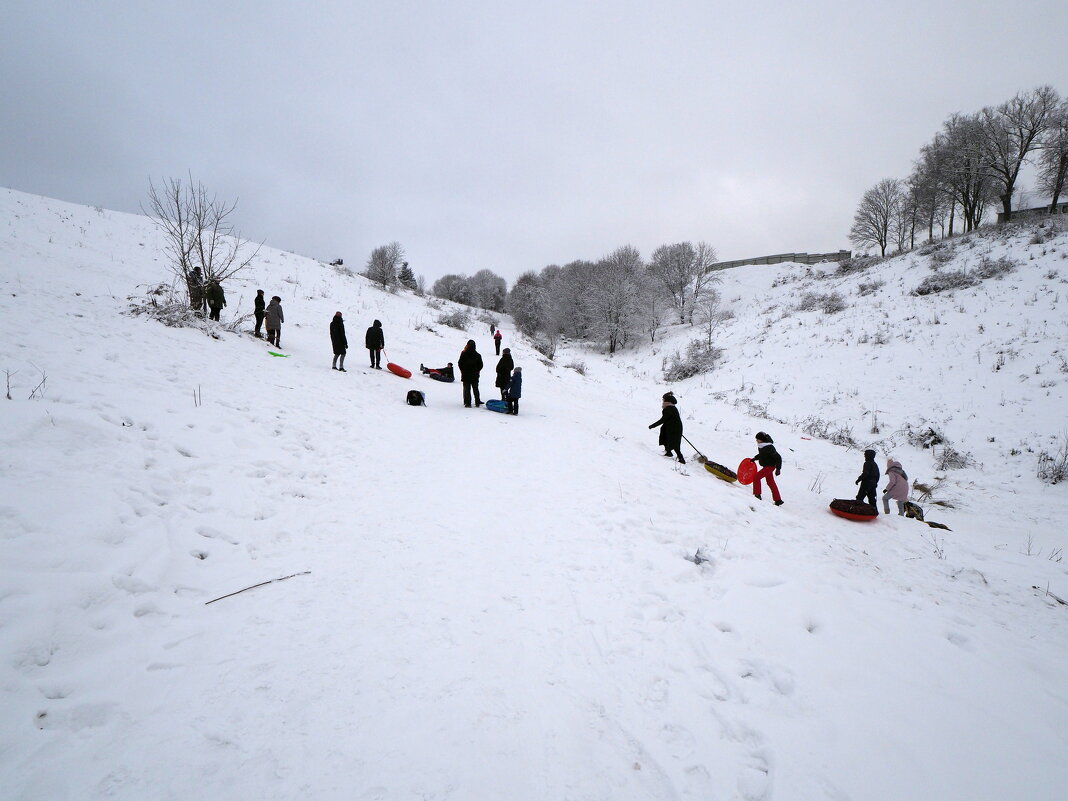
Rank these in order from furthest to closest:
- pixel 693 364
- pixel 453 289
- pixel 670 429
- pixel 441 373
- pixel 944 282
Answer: pixel 453 289
pixel 693 364
pixel 944 282
pixel 441 373
pixel 670 429

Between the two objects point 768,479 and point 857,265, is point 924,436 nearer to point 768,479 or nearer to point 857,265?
point 768,479

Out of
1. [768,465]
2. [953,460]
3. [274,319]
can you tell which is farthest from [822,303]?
[274,319]

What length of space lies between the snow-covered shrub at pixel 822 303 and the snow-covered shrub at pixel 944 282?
3652 mm

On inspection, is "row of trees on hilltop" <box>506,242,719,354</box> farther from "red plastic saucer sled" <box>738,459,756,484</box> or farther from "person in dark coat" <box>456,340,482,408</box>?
"red plastic saucer sled" <box>738,459,756,484</box>

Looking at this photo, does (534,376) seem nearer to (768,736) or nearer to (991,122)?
(768,736)

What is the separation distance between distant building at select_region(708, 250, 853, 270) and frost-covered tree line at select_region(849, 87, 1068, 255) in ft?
20.1

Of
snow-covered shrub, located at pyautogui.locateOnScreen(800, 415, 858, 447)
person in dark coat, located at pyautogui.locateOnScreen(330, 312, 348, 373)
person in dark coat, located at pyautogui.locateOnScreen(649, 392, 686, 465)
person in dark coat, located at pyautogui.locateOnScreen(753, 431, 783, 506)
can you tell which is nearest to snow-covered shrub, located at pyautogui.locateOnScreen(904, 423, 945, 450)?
snow-covered shrub, located at pyautogui.locateOnScreen(800, 415, 858, 447)

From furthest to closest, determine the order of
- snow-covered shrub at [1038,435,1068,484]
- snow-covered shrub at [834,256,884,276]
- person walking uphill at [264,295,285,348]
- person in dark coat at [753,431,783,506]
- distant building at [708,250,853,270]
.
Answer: distant building at [708,250,853,270], snow-covered shrub at [834,256,884,276], person walking uphill at [264,295,285,348], snow-covered shrub at [1038,435,1068,484], person in dark coat at [753,431,783,506]

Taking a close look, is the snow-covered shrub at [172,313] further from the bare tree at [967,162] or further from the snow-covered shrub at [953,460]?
the bare tree at [967,162]

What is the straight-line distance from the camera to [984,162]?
2775 centimetres

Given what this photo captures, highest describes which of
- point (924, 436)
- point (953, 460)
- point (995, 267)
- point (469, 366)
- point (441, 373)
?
point (995, 267)

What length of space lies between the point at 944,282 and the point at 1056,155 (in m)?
15.1

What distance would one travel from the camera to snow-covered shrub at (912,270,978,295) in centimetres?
2073

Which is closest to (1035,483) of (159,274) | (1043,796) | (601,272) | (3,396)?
(1043,796)
